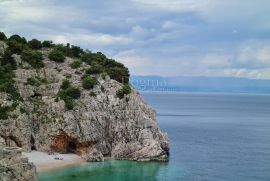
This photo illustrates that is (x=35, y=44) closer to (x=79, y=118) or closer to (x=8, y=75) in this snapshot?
(x=8, y=75)

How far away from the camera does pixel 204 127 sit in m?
129

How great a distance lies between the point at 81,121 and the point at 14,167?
139ft

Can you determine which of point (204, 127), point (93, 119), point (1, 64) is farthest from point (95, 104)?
point (204, 127)

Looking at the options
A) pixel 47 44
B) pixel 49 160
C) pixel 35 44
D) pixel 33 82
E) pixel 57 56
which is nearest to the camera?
pixel 49 160

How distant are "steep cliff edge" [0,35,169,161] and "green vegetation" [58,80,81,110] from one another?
0.18 metres

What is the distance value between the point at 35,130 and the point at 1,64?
16.1 metres

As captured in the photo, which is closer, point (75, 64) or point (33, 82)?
point (33, 82)

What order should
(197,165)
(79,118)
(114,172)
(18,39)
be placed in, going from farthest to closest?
(18,39), (79,118), (197,165), (114,172)

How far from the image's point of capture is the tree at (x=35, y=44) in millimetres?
93688

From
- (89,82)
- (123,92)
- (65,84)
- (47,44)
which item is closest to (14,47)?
(47,44)

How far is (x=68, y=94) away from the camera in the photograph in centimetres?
7738

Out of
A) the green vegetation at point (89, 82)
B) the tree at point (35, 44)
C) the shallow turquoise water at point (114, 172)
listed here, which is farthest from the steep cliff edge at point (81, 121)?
the tree at point (35, 44)

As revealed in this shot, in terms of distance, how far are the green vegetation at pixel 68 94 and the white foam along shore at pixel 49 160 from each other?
28.5ft

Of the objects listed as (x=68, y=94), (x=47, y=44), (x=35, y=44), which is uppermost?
(x=47, y=44)
